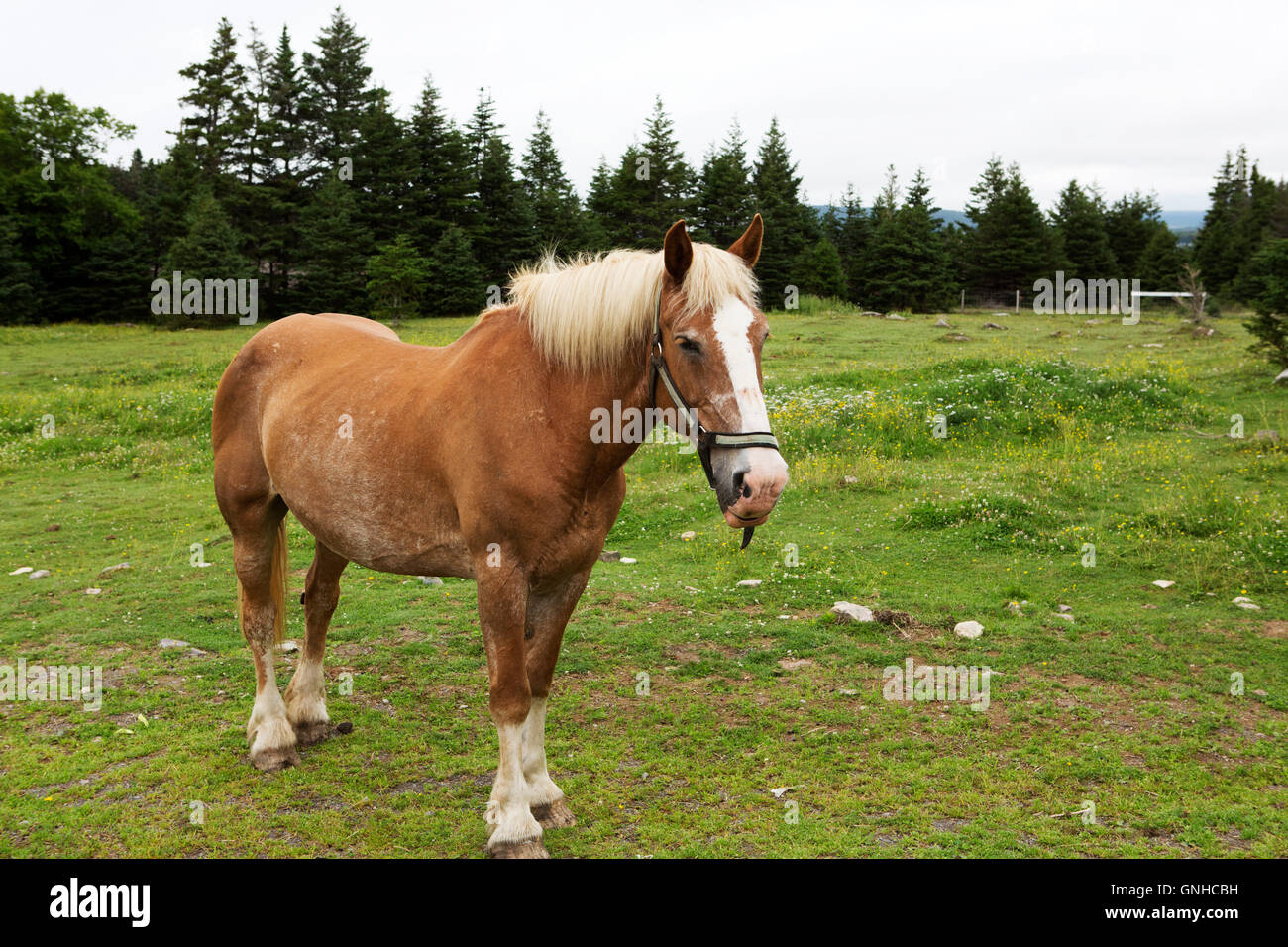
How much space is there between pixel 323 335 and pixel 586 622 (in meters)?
3.69

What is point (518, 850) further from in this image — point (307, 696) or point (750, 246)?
point (750, 246)

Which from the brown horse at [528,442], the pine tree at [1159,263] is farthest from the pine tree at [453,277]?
the pine tree at [1159,263]

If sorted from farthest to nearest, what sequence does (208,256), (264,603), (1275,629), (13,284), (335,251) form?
1. (13,284)
2. (335,251)
3. (208,256)
4. (1275,629)
5. (264,603)

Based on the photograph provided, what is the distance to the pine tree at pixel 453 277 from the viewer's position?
37875 mm

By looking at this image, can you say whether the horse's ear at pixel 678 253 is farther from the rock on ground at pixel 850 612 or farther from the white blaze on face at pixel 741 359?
the rock on ground at pixel 850 612

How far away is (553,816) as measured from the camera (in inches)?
189

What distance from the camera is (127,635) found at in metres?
7.80

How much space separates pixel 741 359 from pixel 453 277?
119ft

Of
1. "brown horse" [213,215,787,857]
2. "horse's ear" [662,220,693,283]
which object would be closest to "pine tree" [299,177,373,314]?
"brown horse" [213,215,787,857]

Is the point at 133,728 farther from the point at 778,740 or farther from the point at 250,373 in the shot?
the point at 778,740

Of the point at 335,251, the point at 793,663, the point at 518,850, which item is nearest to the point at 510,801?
the point at 518,850

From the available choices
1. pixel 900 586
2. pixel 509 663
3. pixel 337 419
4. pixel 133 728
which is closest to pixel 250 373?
pixel 337 419

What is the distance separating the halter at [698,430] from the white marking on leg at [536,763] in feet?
5.30

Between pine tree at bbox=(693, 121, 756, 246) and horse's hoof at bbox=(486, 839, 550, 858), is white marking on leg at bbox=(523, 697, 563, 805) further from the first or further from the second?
pine tree at bbox=(693, 121, 756, 246)
